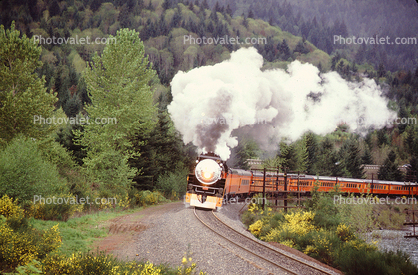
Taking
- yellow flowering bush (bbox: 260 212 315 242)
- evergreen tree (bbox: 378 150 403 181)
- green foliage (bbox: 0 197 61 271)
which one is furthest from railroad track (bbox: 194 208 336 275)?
evergreen tree (bbox: 378 150 403 181)

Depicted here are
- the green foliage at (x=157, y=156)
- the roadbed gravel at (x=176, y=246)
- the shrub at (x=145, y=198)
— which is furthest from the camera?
the green foliage at (x=157, y=156)

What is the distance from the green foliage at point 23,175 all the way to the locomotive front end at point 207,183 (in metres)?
8.73

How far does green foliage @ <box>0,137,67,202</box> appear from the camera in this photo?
16.0 metres

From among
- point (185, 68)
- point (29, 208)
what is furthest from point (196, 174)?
point (185, 68)

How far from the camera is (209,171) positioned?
1711 cm

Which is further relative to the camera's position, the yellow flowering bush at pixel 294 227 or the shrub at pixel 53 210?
the yellow flowering bush at pixel 294 227

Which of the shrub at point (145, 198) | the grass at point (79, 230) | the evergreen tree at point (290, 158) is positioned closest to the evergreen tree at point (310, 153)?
the evergreen tree at point (290, 158)

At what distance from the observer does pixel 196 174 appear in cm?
1734

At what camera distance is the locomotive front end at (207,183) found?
56.1ft

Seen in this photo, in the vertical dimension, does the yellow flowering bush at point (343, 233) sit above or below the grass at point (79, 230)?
below

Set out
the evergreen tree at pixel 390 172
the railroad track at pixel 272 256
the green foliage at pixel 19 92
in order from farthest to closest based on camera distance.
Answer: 1. the evergreen tree at pixel 390 172
2. the green foliage at pixel 19 92
3. the railroad track at pixel 272 256

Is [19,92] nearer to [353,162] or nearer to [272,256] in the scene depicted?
[272,256]

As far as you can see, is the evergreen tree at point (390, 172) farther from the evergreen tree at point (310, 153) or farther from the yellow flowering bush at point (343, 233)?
the yellow flowering bush at point (343, 233)

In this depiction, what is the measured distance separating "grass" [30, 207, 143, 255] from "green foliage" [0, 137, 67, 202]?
232 centimetres
